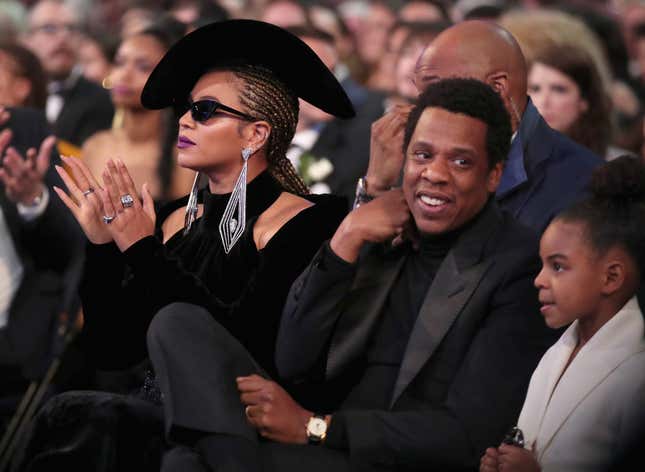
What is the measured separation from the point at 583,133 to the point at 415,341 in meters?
2.17

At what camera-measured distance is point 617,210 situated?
3.62 m

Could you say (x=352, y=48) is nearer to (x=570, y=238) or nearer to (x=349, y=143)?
(x=349, y=143)

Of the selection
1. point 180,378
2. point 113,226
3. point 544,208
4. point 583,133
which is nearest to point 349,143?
point 583,133

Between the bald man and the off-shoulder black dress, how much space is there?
293 mm

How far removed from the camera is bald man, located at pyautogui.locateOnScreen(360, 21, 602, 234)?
434cm

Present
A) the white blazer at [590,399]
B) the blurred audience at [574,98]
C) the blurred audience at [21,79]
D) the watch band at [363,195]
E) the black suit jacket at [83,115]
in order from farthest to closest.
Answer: the black suit jacket at [83,115], the blurred audience at [21,79], the blurred audience at [574,98], the watch band at [363,195], the white blazer at [590,399]

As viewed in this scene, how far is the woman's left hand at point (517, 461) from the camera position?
136 inches

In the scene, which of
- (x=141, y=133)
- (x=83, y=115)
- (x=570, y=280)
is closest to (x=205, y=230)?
(x=570, y=280)

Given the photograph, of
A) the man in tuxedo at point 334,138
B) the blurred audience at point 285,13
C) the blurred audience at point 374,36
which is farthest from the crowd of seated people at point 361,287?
the blurred audience at point 374,36

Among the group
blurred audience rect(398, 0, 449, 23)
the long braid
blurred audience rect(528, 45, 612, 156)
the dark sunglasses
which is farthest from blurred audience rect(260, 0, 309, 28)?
the dark sunglasses

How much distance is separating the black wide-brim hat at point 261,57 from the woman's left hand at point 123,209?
1.42ft

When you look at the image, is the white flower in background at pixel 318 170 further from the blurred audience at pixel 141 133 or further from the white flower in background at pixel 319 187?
the blurred audience at pixel 141 133

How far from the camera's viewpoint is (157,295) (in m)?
4.05

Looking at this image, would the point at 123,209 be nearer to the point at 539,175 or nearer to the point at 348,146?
the point at 539,175
